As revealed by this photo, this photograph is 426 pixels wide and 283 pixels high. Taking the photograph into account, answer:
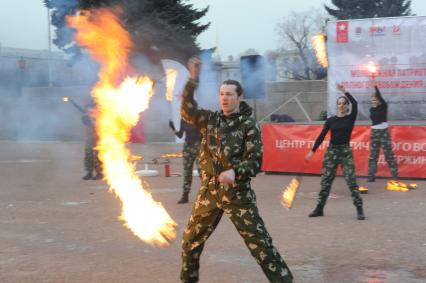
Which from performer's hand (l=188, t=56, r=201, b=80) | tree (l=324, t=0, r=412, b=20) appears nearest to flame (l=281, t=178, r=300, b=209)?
performer's hand (l=188, t=56, r=201, b=80)

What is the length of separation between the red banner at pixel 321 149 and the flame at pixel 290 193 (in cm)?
68

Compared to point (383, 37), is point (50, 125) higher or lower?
lower

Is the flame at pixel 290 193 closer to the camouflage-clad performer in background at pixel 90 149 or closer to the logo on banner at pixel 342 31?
the camouflage-clad performer in background at pixel 90 149

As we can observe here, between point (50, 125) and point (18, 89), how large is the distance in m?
4.47

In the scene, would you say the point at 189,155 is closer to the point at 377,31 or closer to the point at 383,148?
the point at 383,148

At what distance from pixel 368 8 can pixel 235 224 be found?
33217 millimetres

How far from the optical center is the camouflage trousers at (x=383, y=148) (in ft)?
33.7

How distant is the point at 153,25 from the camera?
12773mm

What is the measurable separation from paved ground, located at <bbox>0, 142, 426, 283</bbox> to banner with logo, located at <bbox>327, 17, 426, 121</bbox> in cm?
434

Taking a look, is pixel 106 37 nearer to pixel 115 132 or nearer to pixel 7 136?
pixel 115 132

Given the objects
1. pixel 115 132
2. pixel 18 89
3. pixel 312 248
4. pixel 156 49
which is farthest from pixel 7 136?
pixel 312 248

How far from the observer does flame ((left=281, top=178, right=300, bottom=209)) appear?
8555 millimetres

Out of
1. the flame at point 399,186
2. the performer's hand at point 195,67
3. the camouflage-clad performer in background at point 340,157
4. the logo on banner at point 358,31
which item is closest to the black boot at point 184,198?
the camouflage-clad performer in background at point 340,157

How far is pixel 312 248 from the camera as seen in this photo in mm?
5688
